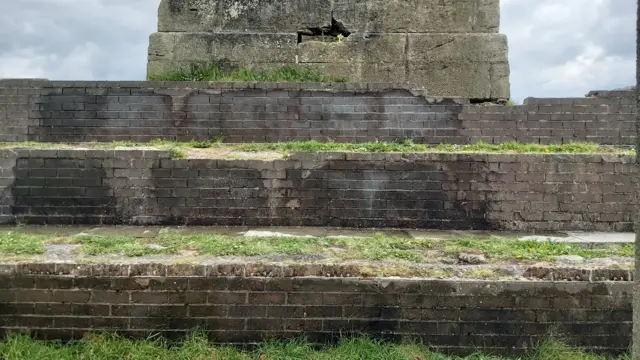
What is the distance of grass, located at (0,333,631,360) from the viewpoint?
10.7 ft

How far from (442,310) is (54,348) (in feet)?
8.62

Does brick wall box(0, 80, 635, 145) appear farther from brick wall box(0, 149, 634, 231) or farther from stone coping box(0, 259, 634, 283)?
stone coping box(0, 259, 634, 283)

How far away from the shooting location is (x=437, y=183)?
6527 millimetres

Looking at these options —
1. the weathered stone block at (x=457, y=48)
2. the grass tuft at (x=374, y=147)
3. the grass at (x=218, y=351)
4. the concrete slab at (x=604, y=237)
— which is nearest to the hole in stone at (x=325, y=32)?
the weathered stone block at (x=457, y=48)

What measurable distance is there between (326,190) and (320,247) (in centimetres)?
215

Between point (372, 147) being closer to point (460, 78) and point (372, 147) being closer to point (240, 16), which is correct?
point (460, 78)

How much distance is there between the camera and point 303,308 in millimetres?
3469

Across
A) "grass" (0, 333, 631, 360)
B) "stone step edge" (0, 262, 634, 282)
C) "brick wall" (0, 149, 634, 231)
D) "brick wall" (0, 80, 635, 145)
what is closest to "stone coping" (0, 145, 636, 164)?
"brick wall" (0, 149, 634, 231)

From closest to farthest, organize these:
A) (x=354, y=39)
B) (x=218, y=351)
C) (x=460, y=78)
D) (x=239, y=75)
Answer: (x=218, y=351) < (x=239, y=75) < (x=460, y=78) < (x=354, y=39)

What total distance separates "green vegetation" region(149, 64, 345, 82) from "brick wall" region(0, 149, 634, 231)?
2.43 meters

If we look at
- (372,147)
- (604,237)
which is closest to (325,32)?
(372,147)

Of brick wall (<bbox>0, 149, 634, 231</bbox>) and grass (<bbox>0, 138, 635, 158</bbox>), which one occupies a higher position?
grass (<bbox>0, 138, 635, 158</bbox>)

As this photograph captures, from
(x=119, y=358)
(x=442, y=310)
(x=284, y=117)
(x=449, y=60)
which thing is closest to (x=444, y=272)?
(x=442, y=310)

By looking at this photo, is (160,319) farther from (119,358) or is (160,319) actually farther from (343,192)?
(343,192)
